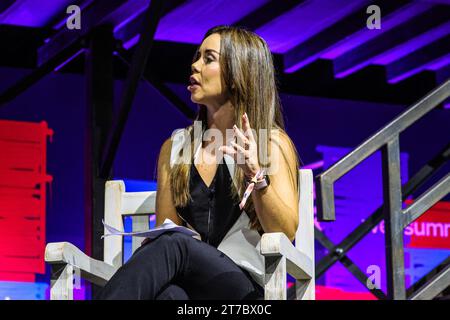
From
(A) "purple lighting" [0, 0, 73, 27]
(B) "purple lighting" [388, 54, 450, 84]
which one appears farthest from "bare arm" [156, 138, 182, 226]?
(B) "purple lighting" [388, 54, 450, 84]

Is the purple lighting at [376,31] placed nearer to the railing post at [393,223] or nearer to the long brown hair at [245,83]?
the railing post at [393,223]

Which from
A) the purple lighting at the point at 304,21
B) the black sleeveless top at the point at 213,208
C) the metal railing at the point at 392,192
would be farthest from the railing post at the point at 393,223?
the purple lighting at the point at 304,21

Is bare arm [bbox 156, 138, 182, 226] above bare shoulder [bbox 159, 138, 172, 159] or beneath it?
beneath

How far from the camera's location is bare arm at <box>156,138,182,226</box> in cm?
296

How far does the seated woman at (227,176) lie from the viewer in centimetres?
251

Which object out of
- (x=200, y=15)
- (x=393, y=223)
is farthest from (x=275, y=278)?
(x=200, y=15)

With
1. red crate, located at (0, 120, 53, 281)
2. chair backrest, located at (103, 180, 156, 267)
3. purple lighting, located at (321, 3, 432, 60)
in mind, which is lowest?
chair backrest, located at (103, 180, 156, 267)

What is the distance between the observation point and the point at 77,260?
8.82 feet

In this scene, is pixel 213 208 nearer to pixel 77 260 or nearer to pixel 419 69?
pixel 77 260

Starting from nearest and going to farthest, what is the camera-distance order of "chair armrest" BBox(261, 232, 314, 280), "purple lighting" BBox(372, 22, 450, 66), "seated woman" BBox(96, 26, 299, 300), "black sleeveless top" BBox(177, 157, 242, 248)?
"chair armrest" BBox(261, 232, 314, 280) → "seated woman" BBox(96, 26, 299, 300) → "black sleeveless top" BBox(177, 157, 242, 248) → "purple lighting" BBox(372, 22, 450, 66)

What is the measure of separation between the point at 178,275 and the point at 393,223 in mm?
1028

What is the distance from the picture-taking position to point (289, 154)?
2.86m

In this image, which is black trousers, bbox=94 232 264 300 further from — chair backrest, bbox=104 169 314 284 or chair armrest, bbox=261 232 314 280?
chair backrest, bbox=104 169 314 284

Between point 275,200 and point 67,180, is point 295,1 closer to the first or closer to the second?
point 67,180
